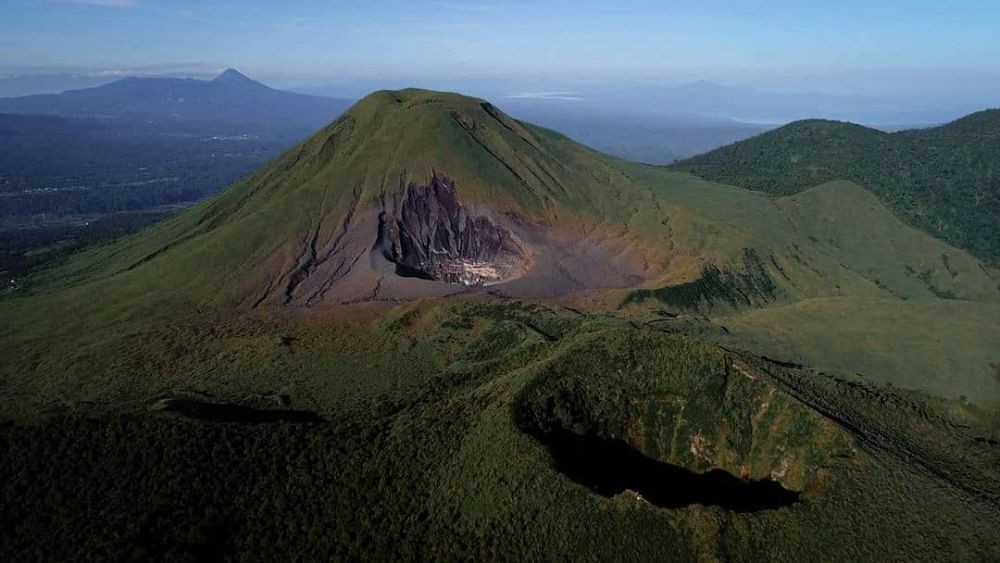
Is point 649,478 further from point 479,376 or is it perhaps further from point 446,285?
point 446,285

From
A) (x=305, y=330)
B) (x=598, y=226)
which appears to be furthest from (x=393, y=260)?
(x=598, y=226)

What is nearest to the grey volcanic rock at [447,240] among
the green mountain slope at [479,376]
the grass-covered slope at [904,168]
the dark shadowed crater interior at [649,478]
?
the green mountain slope at [479,376]

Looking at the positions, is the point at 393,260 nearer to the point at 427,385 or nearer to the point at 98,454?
the point at 427,385

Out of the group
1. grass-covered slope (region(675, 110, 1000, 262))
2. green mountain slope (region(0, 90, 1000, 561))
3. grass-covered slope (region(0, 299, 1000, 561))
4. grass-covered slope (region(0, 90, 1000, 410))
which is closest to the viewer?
grass-covered slope (region(0, 299, 1000, 561))

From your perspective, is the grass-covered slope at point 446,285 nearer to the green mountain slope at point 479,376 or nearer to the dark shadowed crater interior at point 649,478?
the green mountain slope at point 479,376

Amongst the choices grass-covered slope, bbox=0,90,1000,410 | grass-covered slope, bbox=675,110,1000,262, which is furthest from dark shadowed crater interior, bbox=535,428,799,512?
grass-covered slope, bbox=675,110,1000,262

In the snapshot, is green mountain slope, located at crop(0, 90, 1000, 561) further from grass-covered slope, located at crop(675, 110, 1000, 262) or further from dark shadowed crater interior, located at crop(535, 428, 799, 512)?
grass-covered slope, located at crop(675, 110, 1000, 262)

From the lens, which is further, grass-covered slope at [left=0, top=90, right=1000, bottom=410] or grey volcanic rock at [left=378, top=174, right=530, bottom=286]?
grey volcanic rock at [left=378, top=174, right=530, bottom=286]
